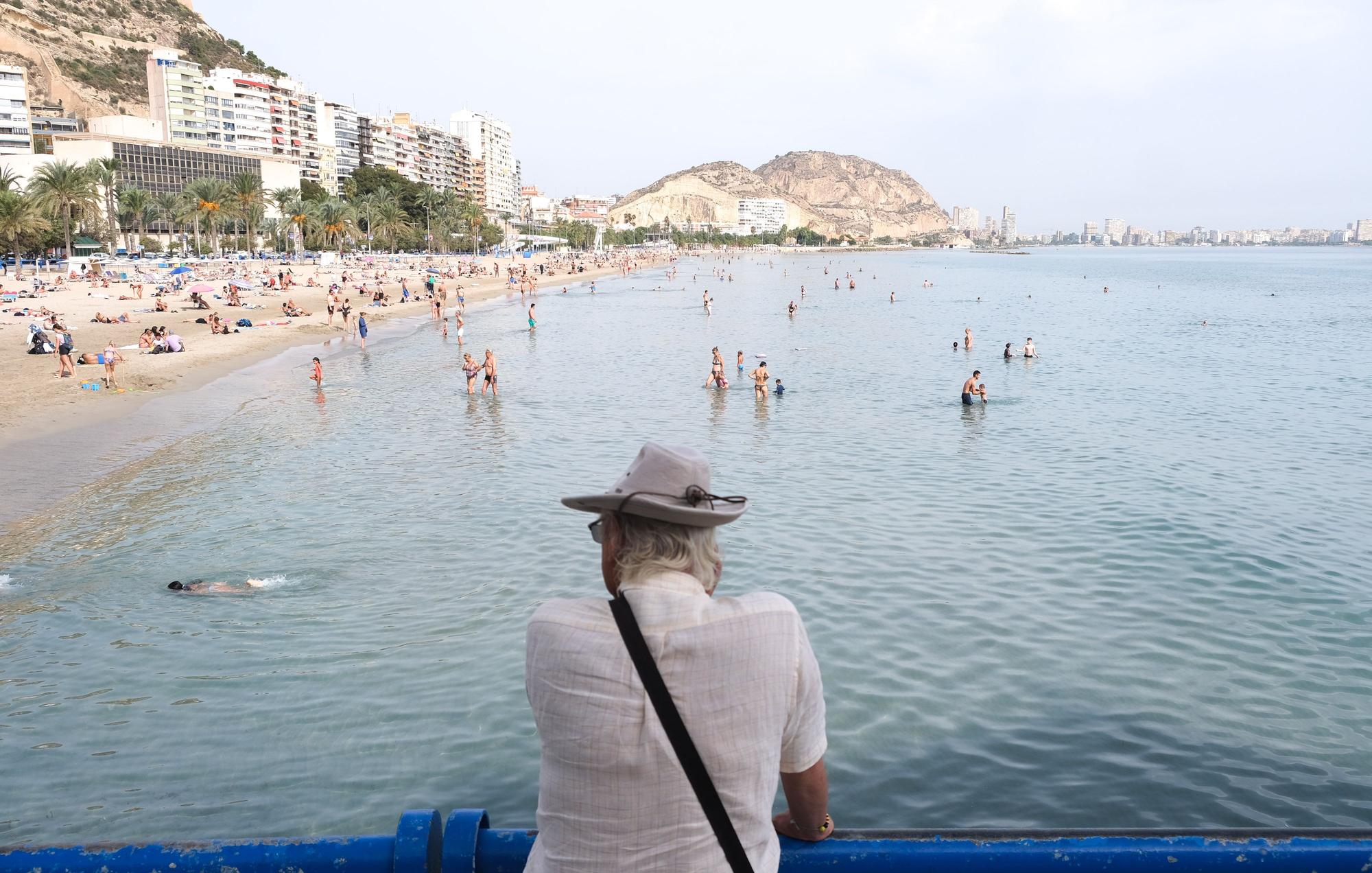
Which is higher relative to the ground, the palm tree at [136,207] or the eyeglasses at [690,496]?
the palm tree at [136,207]

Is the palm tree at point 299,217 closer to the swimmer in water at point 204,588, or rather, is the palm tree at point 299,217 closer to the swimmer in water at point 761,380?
the swimmer in water at point 761,380

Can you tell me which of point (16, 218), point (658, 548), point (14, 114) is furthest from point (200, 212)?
point (658, 548)

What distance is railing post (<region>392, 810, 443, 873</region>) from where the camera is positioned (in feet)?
6.66

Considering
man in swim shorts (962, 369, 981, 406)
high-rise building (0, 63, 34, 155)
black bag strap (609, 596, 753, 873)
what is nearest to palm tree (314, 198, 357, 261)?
high-rise building (0, 63, 34, 155)

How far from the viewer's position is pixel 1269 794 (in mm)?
7555

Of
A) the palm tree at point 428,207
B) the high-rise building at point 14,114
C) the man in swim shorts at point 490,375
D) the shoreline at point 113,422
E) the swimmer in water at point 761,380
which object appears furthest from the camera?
the palm tree at point 428,207

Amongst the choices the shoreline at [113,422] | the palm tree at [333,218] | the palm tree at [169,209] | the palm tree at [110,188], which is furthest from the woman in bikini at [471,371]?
the palm tree at [333,218]

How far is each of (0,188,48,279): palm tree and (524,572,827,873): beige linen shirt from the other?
2629 inches

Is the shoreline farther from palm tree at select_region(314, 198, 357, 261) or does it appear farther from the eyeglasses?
palm tree at select_region(314, 198, 357, 261)

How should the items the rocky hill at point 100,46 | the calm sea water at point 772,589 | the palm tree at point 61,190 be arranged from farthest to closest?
1. the rocky hill at point 100,46
2. the palm tree at point 61,190
3. the calm sea water at point 772,589

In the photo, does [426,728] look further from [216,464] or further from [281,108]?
[281,108]

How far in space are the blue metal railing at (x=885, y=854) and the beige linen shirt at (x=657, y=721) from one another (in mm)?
176

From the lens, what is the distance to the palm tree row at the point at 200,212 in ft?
227

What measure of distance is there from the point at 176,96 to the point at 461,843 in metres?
163
